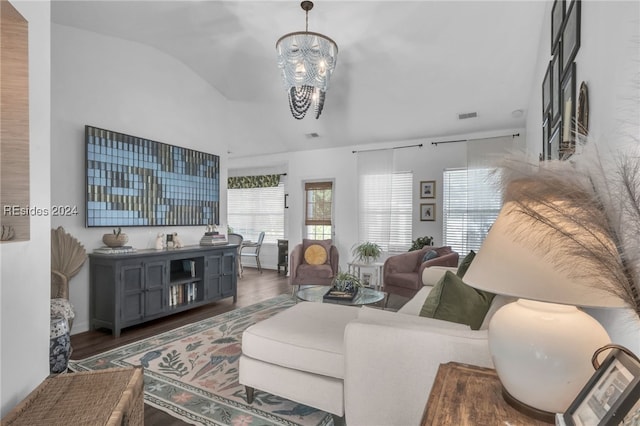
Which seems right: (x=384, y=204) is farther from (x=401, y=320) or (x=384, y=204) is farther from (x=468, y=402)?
(x=468, y=402)

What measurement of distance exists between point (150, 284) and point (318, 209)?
144 inches

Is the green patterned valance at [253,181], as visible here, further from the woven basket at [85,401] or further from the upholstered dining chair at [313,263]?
the woven basket at [85,401]

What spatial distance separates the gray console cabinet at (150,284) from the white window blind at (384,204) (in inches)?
108

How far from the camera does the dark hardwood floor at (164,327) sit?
198 cm

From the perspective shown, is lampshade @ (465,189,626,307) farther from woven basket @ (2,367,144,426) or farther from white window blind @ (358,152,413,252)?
white window blind @ (358,152,413,252)

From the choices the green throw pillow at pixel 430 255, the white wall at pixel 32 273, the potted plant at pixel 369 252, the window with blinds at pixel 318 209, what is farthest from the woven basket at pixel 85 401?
the window with blinds at pixel 318 209

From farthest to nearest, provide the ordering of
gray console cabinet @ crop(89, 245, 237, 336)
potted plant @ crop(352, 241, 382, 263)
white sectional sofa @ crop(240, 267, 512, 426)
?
1. potted plant @ crop(352, 241, 382, 263)
2. gray console cabinet @ crop(89, 245, 237, 336)
3. white sectional sofa @ crop(240, 267, 512, 426)

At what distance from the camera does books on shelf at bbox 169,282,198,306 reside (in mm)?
3881

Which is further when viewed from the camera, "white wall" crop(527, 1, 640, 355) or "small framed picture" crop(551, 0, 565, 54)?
"small framed picture" crop(551, 0, 565, 54)

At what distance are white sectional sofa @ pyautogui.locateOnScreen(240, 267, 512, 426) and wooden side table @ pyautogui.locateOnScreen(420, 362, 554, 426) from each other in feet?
0.84

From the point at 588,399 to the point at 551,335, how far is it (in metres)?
0.17

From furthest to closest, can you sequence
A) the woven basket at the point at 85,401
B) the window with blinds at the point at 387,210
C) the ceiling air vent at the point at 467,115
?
the window with blinds at the point at 387,210, the ceiling air vent at the point at 467,115, the woven basket at the point at 85,401

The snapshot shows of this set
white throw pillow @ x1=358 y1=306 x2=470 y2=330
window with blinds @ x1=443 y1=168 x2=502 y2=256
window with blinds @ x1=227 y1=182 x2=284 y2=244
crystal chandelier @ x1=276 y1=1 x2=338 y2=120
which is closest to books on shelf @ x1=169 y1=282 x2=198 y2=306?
crystal chandelier @ x1=276 y1=1 x2=338 y2=120

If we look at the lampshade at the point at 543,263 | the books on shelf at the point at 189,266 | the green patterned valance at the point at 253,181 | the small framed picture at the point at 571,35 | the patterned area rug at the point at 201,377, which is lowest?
the patterned area rug at the point at 201,377
